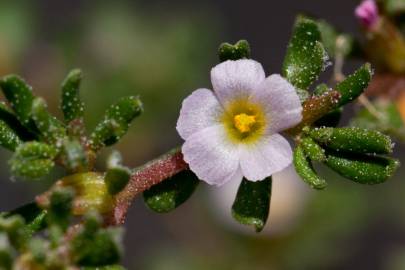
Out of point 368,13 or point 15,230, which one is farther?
point 368,13

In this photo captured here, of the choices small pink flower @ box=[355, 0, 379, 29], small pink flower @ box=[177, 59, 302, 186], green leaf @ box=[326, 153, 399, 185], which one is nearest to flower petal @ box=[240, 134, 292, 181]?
small pink flower @ box=[177, 59, 302, 186]

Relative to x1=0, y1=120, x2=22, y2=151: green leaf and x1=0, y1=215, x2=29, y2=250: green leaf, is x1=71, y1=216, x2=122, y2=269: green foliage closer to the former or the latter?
x1=0, y1=215, x2=29, y2=250: green leaf

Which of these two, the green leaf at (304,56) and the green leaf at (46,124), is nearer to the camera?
the green leaf at (46,124)

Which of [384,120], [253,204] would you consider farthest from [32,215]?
[384,120]

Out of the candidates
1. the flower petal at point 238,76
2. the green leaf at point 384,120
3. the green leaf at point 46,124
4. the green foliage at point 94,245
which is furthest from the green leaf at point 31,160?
the green leaf at point 384,120

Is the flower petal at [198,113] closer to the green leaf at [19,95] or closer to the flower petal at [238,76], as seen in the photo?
the flower petal at [238,76]

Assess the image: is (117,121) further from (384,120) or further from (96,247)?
(384,120)
